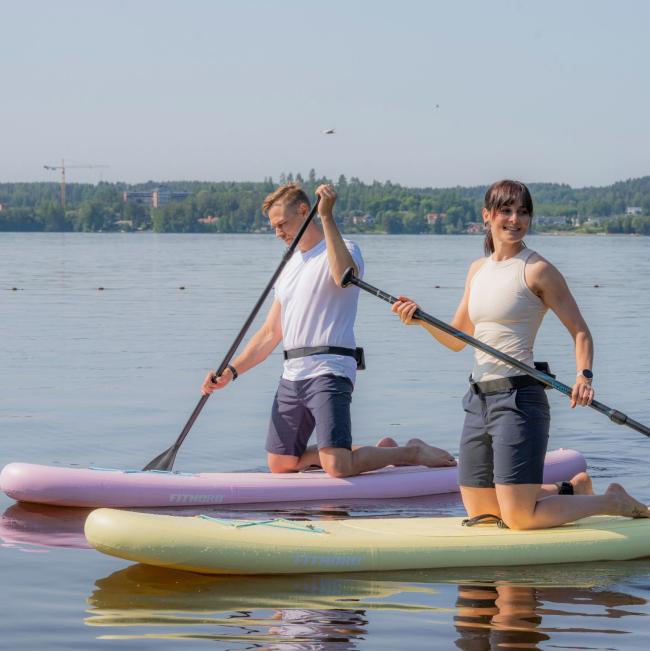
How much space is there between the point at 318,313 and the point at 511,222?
6.74 feet

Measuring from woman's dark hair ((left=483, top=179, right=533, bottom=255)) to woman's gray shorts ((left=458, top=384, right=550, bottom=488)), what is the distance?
88cm

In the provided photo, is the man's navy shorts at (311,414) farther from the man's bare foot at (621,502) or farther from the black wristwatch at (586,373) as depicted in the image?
the black wristwatch at (586,373)

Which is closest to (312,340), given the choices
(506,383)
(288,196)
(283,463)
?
(288,196)

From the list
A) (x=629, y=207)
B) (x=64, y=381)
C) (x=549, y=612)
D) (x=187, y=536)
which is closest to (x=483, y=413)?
(x=549, y=612)

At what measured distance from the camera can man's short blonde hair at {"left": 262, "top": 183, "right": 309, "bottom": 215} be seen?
8.57m

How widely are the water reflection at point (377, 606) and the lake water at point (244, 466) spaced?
0.01m

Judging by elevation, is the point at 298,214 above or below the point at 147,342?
above

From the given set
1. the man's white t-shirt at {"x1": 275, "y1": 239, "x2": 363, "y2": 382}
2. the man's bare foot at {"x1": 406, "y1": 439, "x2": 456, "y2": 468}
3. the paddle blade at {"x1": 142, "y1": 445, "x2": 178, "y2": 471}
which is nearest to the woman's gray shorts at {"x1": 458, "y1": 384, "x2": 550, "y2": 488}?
the man's white t-shirt at {"x1": 275, "y1": 239, "x2": 363, "y2": 382}

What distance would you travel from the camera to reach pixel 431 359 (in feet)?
63.4

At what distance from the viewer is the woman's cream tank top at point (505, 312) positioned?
659 cm

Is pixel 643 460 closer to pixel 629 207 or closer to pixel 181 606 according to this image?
pixel 181 606

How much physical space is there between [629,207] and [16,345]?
16700cm

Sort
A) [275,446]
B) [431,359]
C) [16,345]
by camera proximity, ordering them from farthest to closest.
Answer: [16,345] < [431,359] < [275,446]

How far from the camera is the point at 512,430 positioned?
6574 millimetres
